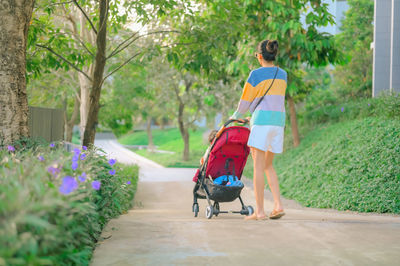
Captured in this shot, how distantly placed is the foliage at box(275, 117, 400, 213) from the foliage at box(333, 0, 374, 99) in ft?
24.1

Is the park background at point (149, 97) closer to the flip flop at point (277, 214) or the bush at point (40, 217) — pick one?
the bush at point (40, 217)

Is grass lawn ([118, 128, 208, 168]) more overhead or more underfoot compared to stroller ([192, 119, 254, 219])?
more underfoot

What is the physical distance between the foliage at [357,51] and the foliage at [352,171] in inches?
289

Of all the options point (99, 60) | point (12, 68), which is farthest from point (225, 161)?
point (99, 60)

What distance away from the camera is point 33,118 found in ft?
26.6

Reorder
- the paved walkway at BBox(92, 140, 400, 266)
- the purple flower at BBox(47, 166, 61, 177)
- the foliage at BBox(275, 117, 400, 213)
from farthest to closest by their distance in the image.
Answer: the foliage at BBox(275, 117, 400, 213) → the paved walkway at BBox(92, 140, 400, 266) → the purple flower at BBox(47, 166, 61, 177)

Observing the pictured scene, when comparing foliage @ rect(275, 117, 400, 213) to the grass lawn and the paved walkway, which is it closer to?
the paved walkway

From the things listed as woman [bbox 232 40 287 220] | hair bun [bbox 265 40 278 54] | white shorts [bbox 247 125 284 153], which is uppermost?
hair bun [bbox 265 40 278 54]

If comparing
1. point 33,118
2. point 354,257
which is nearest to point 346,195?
point 354,257

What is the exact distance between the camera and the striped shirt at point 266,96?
511 centimetres

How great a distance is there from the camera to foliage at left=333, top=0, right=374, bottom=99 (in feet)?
64.7

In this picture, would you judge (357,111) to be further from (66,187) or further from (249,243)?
(66,187)

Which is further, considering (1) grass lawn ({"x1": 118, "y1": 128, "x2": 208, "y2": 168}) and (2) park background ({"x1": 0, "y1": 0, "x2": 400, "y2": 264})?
(1) grass lawn ({"x1": 118, "y1": 128, "x2": 208, "y2": 168})

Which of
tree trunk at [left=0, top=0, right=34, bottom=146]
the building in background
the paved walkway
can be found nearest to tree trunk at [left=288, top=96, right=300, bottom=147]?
the building in background
